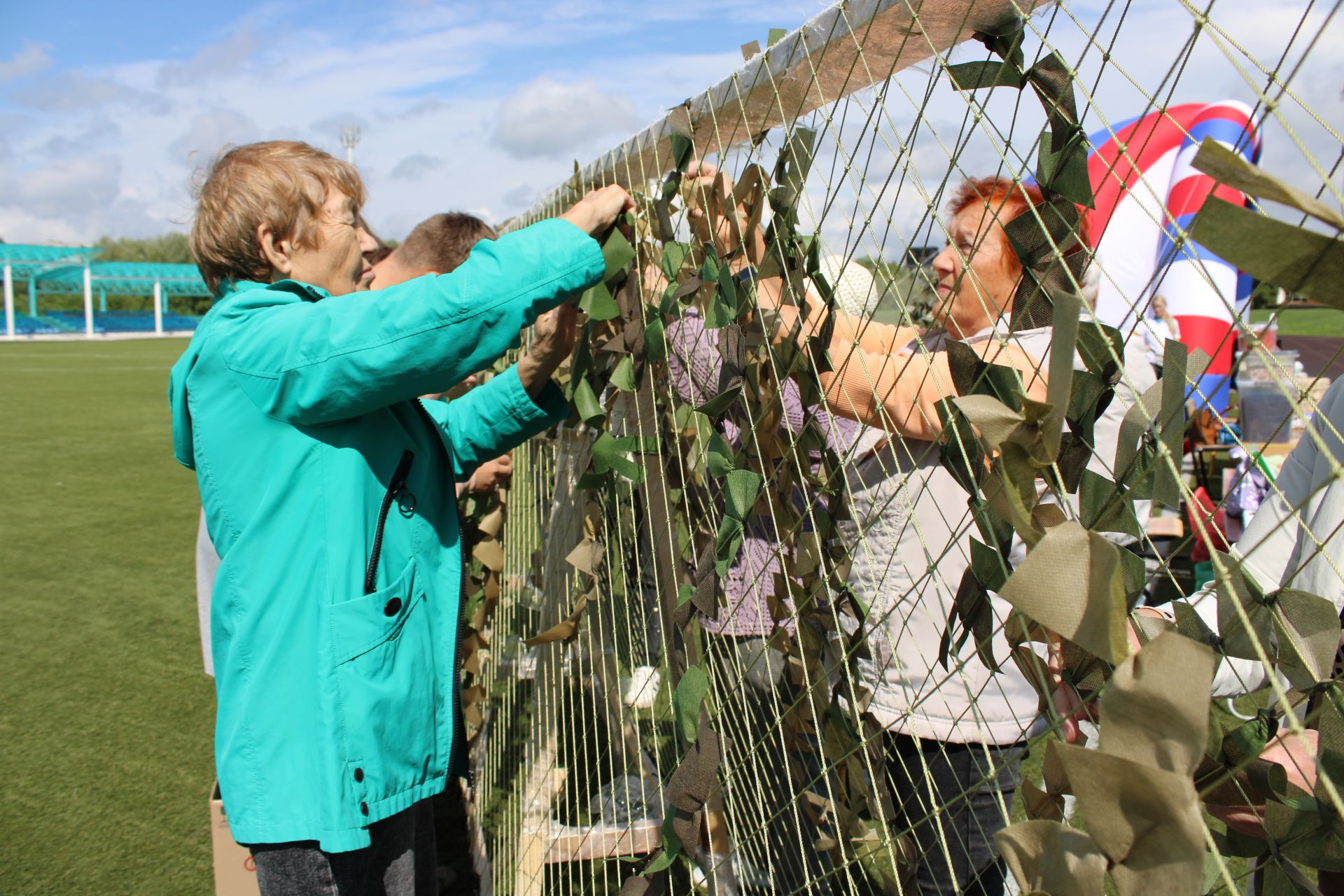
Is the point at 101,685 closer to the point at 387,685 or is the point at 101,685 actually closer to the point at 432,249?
the point at 432,249

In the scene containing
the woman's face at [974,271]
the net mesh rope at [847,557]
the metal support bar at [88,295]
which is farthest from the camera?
the metal support bar at [88,295]

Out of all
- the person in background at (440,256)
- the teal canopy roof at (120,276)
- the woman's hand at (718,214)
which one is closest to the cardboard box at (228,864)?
the person in background at (440,256)

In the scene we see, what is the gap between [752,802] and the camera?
1555 mm

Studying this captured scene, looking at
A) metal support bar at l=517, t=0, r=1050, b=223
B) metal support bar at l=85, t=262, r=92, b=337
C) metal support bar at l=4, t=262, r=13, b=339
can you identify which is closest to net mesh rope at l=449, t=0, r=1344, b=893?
metal support bar at l=517, t=0, r=1050, b=223

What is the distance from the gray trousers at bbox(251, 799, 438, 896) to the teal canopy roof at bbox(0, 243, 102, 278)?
46297 millimetres

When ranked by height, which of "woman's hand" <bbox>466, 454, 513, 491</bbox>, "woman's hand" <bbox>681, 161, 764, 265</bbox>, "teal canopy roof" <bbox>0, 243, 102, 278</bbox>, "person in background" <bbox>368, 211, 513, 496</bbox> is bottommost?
"woman's hand" <bbox>466, 454, 513, 491</bbox>

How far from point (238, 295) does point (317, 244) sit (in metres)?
0.22

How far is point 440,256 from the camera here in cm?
251

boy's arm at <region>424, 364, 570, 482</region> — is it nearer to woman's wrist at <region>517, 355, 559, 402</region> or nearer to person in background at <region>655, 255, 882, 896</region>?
woman's wrist at <region>517, 355, 559, 402</region>

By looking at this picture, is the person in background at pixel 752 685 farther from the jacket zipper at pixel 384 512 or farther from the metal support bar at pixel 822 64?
the jacket zipper at pixel 384 512

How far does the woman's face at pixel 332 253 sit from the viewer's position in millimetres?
1540

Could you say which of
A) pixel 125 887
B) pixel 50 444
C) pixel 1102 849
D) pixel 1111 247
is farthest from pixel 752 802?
pixel 50 444

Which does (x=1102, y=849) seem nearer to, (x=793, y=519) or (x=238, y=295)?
(x=793, y=519)

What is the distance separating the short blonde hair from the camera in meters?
1.47
